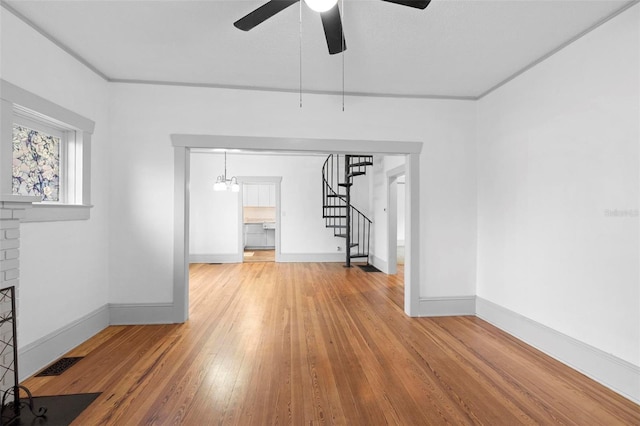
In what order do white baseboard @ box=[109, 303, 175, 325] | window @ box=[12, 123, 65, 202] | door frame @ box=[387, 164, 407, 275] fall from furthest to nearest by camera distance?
1. door frame @ box=[387, 164, 407, 275]
2. white baseboard @ box=[109, 303, 175, 325]
3. window @ box=[12, 123, 65, 202]

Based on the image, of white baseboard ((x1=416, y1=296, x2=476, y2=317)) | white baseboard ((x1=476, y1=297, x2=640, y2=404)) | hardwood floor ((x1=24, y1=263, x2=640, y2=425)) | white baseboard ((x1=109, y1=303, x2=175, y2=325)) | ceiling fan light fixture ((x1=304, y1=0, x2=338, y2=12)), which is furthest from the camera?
white baseboard ((x1=416, y1=296, x2=476, y2=317))

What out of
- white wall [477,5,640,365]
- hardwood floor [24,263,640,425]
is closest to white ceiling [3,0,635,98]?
white wall [477,5,640,365]

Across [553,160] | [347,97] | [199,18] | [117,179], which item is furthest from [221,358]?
[553,160]

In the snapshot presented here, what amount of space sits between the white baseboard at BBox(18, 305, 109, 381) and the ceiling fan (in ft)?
9.66

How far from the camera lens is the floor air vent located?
95.1 inches

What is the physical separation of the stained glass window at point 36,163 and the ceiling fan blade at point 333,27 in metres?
2.57

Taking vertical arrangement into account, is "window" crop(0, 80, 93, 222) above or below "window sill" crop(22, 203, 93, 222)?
above

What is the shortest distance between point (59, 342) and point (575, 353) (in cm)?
445

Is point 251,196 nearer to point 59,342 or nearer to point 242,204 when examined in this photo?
point 242,204

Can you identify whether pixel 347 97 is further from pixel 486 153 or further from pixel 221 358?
pixel 221 358

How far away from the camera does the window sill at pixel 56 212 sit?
2406 millimetres

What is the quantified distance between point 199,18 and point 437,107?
285 cm

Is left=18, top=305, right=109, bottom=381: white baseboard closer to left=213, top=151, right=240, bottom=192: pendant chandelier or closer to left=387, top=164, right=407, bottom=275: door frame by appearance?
left=213, top=151, right=240, bottom=192: pendant chandelier

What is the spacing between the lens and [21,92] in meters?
2.27
